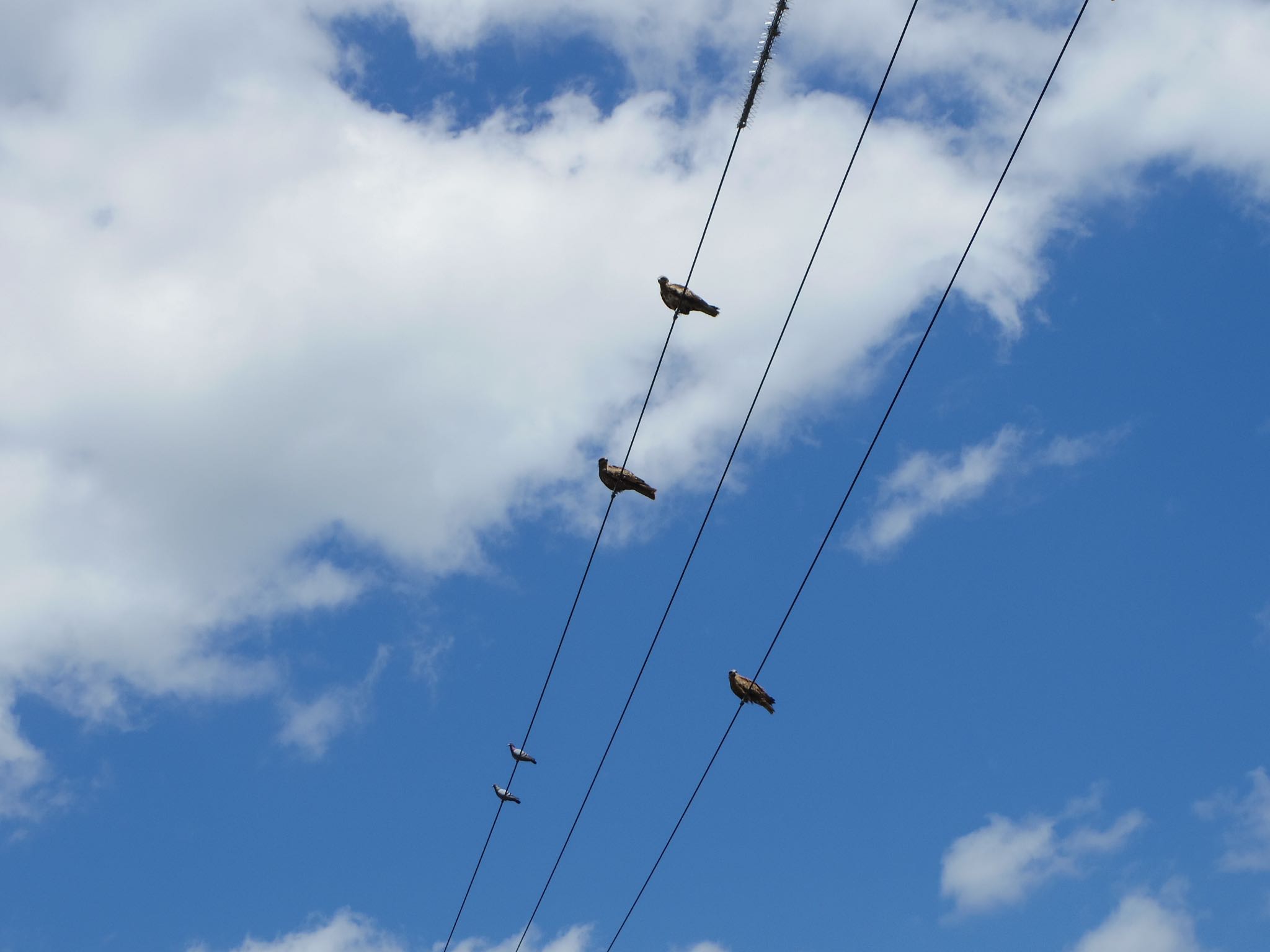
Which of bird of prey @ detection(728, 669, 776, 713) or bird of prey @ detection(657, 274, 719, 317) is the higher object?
bird of prey @ detection(657, 274, 719, 317)

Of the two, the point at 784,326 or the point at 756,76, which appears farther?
the point at 784,326

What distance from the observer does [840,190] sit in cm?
1741

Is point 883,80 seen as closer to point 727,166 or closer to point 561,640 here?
point 727,166

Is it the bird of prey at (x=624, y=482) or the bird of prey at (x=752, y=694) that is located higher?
the bird of prey at (x=624, y=482)

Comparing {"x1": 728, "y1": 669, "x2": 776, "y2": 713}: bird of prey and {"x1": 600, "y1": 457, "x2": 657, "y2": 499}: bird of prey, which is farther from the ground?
{"x1": 600, "y1": 457, "x2": 657, "y2": 499}: bird of prey

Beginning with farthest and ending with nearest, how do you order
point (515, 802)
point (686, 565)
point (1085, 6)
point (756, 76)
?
1. point (515, 802)
2. point (686, 565)
3. point (756, 76)
4. point (1085, 6)

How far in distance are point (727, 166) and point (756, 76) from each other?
159cm

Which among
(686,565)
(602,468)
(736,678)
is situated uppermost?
(602,468)

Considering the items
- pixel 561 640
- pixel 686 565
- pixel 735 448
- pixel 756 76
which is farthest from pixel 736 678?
pixel 756 76

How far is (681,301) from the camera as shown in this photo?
1003 inches

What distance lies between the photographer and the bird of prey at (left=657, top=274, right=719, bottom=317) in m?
25.4

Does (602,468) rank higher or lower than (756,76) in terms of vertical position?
higher

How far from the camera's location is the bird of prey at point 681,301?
25.4 m

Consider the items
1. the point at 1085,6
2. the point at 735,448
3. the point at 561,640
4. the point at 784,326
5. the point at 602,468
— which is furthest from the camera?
the point at 602,468
